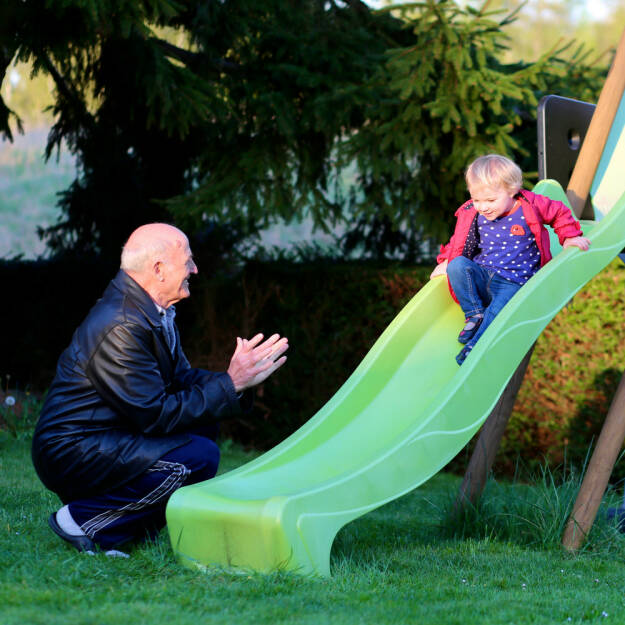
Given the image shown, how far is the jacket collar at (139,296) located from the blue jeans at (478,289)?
173 cm

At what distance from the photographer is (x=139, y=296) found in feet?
12.6

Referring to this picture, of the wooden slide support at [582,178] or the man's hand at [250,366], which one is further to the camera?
the wooden slide support at [582,178]

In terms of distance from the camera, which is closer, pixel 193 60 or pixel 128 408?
pixel 128 408

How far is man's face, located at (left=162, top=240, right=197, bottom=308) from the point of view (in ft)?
12.8

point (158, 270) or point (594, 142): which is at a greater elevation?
point (594, 142)

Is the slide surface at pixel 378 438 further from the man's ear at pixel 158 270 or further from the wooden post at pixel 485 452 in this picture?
the man's ear at pixel 158 270

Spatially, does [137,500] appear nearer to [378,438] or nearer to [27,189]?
[378,438]

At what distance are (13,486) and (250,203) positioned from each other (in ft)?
10.5

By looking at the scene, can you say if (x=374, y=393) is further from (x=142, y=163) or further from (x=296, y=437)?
(x=142, y=163)

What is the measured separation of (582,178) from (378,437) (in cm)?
203

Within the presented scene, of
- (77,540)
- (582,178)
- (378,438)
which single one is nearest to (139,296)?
(77,540)

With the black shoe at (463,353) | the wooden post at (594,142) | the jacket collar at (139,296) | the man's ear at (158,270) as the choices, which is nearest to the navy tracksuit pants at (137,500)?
the jacket collar at (139,296)

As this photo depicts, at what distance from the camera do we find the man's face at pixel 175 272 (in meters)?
3.92

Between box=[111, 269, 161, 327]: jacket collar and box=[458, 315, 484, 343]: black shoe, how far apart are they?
1.77 metres
